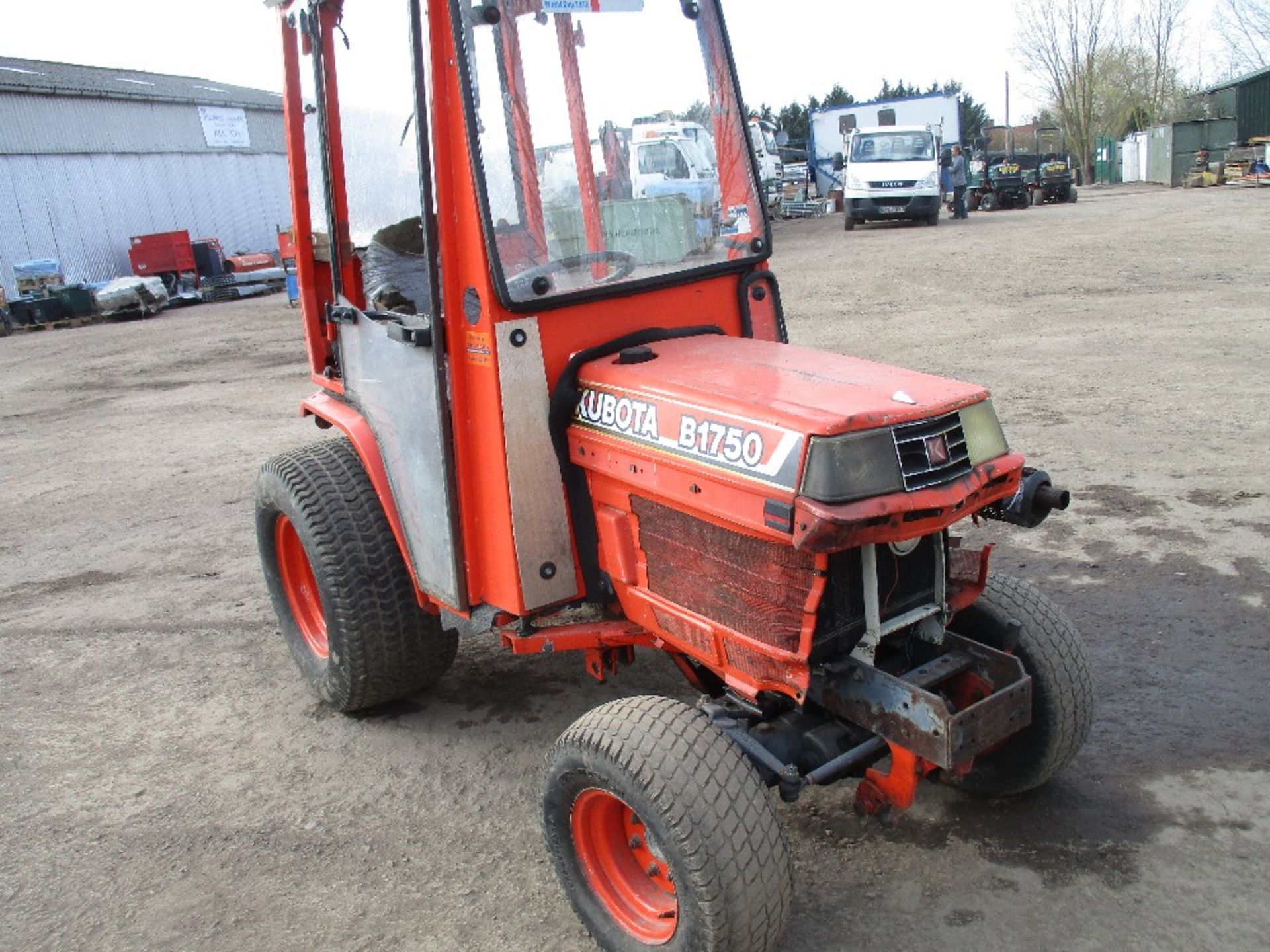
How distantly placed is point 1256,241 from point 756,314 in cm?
1385

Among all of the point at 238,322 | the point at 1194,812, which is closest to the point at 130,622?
the point at 1194,812

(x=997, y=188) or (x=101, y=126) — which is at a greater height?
(x=101, y=126)

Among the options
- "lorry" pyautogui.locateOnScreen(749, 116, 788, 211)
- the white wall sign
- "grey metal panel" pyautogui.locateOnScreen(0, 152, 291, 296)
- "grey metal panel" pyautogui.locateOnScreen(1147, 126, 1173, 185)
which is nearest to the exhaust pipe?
"lorry" pyautogui.locateOnScreen(749, 116, 788, 211)

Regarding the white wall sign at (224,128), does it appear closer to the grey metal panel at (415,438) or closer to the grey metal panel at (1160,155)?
the grey metal panel at (1160,155)

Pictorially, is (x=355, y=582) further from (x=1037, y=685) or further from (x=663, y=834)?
(x=1037, y=685)

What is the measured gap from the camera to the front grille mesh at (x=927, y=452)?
2.51 m

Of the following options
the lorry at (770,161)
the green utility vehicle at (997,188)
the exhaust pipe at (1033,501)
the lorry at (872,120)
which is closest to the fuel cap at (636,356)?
the exhaust pipe at (1033,501)

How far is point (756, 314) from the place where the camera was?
11.5 feet

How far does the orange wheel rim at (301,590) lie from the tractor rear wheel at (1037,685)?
246 centimetres

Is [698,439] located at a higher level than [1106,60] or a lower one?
lower

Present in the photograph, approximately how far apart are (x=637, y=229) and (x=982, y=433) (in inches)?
45.4

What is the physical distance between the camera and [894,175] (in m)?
22.3

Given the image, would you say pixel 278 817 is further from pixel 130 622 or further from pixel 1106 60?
pixel 1106 60

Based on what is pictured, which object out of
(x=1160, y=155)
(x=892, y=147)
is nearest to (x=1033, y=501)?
(x=892, y=147)
